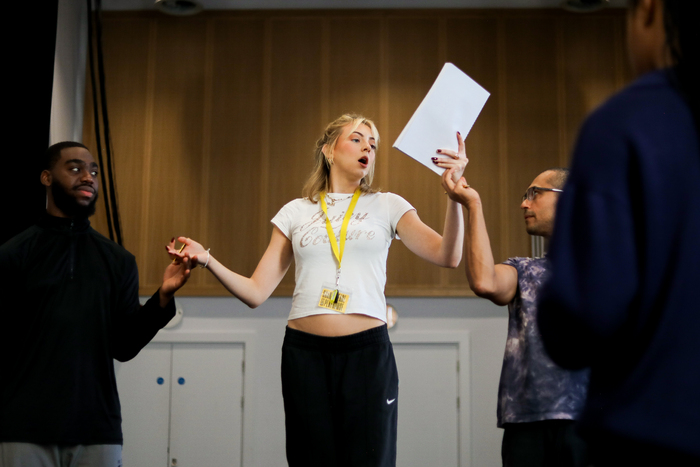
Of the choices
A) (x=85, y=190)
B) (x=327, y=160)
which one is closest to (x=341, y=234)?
(x=327, y=160)

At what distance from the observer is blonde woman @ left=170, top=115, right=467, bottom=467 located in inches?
82.9

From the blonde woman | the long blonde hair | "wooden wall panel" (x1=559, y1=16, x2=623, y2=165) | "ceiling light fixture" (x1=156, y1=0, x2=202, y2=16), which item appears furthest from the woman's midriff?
"ceiling light fixture" (x1=156, y1=0, x2=202, y2=16)

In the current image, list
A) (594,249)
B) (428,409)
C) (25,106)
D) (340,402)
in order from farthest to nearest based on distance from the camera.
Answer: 1. (428,409)
2. (25,106)
3. (340,402)
4. (594,249)

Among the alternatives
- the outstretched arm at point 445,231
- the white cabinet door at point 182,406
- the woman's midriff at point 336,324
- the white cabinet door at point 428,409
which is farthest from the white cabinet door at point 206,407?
the outstretched arm at point 445,231

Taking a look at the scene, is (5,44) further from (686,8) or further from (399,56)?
(686,8)

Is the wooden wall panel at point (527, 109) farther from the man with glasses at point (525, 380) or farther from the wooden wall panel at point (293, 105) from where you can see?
the man with glasses at point (525, 380)

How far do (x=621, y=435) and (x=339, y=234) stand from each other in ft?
5.61

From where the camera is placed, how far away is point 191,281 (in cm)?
391

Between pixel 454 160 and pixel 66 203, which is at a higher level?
pixel 454 160

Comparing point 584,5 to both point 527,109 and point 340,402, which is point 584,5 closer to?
point 527,109

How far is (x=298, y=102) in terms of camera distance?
404cm

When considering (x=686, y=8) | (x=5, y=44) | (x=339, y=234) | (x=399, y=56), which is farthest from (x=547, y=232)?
(x=5, y=44)

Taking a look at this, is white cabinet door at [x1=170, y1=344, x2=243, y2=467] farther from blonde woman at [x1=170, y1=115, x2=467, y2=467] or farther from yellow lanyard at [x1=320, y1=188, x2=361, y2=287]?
yellow lanyard at [x1=320, y1=188, x2=361, y2=287]

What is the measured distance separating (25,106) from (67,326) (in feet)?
5.11
